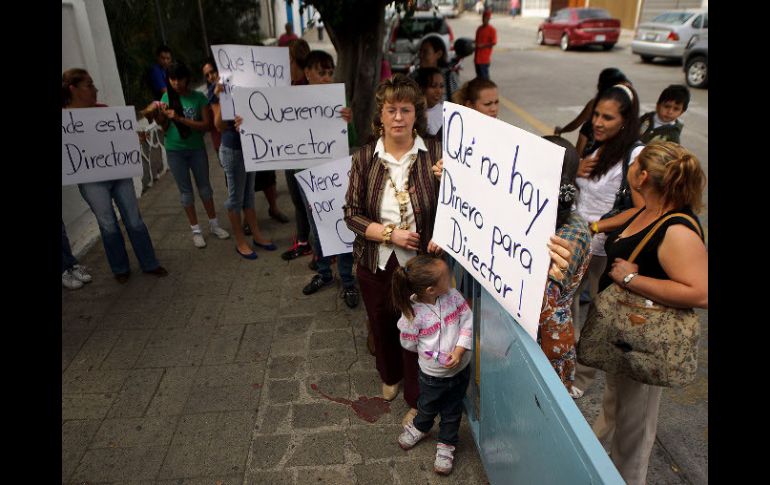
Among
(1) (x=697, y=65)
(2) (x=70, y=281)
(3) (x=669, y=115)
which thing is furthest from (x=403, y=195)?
(1) (x=697, y=65)

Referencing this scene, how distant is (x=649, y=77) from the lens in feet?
46.2

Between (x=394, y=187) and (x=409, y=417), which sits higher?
(x=394, y=187)

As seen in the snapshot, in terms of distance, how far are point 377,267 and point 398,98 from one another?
2.98ft

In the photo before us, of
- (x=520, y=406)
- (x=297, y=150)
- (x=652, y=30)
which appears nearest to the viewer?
(x=520, y=406)

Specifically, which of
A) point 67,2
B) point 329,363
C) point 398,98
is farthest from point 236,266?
point 67,2

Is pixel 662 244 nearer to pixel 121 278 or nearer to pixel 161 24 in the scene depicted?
pixel 121 278

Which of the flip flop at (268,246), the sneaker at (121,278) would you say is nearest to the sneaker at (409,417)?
the flip flop at (268,246)

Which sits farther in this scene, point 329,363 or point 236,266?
point 236,266

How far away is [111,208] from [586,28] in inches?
810

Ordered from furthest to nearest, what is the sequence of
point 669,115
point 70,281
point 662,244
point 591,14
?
point 591,14, point 70,281, point 669,115, point 662,244

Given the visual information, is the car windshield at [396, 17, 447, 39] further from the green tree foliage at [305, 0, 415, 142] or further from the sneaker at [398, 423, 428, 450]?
the sneaker at [398, 423, 428, 450]

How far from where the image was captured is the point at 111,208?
431 cm

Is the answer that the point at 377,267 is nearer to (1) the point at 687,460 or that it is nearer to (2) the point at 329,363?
(2) the point at 329,363

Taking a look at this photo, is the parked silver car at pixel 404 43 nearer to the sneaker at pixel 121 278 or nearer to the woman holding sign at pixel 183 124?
the woman holding sign at pixel 183 124
